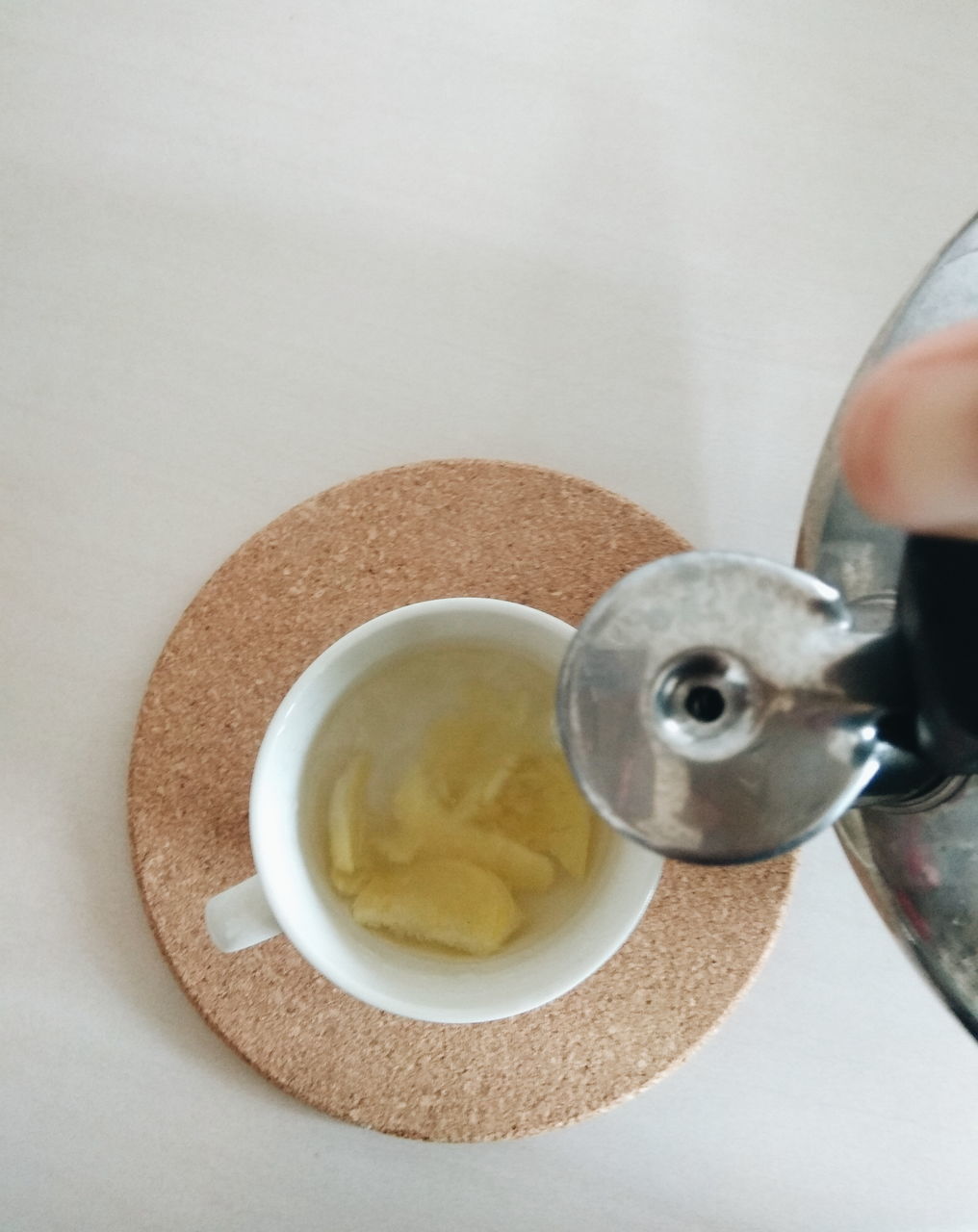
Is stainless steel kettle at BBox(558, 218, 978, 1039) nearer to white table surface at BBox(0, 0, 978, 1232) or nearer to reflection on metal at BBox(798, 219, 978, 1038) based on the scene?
reflection on metal at BBox(798, 219, 978, 1038)

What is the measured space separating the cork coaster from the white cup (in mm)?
51

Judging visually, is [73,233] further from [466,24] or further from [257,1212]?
[257,1212]

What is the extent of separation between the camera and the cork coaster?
1.30 ft

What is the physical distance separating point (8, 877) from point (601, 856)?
285mm

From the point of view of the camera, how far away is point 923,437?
162 mm

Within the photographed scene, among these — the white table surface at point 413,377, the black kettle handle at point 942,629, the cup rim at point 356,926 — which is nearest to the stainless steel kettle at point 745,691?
the black kettle handle at point 942,629

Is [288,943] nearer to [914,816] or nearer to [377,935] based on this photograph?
[377,935]

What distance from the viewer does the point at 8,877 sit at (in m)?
0.47

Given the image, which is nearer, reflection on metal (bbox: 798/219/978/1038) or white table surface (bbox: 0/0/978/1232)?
reflection on metal (bbox: 798/219/978/1038)

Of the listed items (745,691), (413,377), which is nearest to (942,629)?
(745,691)

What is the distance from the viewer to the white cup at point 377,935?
331 millimetres

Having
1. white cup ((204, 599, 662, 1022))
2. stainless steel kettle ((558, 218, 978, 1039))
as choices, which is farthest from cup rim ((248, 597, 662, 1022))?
stainless steel kettle ((558, 218, 978, 1039))

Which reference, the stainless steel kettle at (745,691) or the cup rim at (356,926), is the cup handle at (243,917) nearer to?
the cup rim at (356,926)

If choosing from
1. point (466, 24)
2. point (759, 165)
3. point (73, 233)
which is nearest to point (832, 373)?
point (759, 165)
